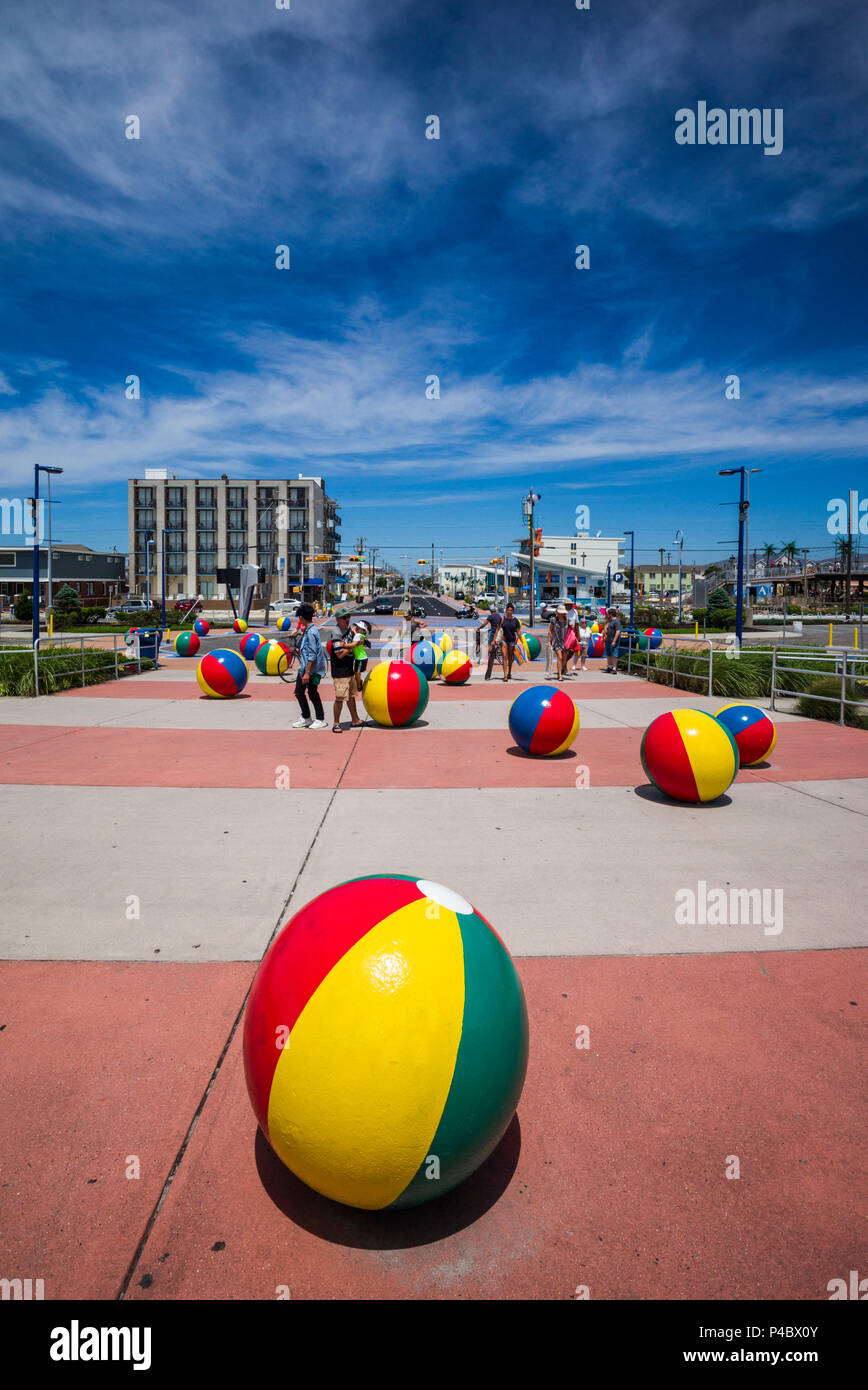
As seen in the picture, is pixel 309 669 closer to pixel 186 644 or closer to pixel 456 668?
pixel 456 668

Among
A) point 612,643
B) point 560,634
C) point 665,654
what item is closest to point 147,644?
point 560,634

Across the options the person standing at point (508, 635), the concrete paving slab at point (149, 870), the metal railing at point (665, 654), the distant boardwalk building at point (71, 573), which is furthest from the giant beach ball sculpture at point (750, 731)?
the distant boardwalk building at point (71, 573)

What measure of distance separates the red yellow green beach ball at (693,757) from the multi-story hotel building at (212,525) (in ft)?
338

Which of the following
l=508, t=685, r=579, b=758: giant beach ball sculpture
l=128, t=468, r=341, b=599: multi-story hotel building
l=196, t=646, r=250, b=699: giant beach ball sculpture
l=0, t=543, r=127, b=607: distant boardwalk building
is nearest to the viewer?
l=508, t=685, r=579, b=758: giant beach ball sculpture

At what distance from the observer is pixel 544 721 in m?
9.84

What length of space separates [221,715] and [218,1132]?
11.3m

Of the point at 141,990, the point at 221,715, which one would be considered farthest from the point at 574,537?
the point at 141,990

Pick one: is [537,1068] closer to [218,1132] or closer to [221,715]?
[218,1132]

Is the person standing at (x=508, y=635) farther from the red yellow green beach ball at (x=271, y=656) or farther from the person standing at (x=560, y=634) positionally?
the red yellow green beach ball at (x=271, y=656)

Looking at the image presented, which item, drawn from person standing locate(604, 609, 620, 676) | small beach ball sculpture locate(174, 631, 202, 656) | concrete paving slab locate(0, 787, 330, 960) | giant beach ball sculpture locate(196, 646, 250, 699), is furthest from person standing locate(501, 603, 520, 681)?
small beach ball sculpture locate(174, 631, 202, 656)

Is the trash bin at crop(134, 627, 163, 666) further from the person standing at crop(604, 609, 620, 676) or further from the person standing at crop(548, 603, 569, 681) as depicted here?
the person standing at crop(604, 609, 620, 676)

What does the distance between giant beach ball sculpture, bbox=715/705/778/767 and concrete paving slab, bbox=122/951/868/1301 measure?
5.92 meters

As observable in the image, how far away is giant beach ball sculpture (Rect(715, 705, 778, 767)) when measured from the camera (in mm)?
9367

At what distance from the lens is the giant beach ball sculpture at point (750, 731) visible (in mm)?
9367
